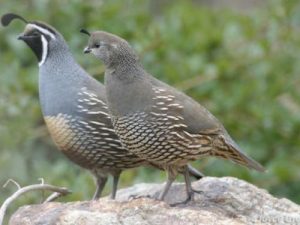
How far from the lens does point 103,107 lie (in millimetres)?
6344

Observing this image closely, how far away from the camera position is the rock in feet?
16.4

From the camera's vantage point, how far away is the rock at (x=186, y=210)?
197 inches

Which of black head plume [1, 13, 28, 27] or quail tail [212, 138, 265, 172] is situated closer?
quail tail [212, 138, 265, 172]

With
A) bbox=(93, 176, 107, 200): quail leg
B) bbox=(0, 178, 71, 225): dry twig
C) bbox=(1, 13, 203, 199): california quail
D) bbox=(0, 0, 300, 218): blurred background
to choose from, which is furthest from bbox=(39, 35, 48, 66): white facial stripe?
bbox=(0, 0, 300, 218): blurred background

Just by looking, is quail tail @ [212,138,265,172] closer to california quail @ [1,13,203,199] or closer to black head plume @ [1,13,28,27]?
california quail @ [1,13,203,199]

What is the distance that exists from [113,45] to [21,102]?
10.8 feet

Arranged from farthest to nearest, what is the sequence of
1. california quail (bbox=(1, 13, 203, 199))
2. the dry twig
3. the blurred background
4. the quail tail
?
the blurred background < california quail (bbox=(1, 13, 203, 199)) < the quail tail < the dry twig

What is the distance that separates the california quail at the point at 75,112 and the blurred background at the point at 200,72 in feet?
7.27

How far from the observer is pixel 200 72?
940 centimetres

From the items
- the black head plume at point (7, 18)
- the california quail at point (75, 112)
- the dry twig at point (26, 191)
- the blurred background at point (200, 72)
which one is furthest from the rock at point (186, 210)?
the blurred background at point (200, 72)

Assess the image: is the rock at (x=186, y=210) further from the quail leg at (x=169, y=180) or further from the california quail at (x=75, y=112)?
the california quail at (x=75, y=112)

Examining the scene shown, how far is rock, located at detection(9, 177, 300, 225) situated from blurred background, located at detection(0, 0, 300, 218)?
9.67 ft

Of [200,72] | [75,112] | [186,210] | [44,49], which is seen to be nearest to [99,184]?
[75,112]

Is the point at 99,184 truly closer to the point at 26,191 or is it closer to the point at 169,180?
the point at 169,180
